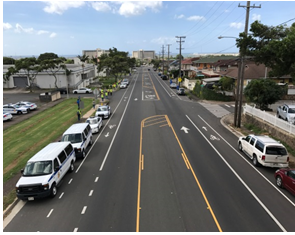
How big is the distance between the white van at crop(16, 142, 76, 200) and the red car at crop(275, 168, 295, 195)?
12.0m

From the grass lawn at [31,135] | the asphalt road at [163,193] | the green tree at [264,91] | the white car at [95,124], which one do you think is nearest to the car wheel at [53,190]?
the asphalt road at [163,193]

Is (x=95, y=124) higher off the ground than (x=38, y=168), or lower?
lower

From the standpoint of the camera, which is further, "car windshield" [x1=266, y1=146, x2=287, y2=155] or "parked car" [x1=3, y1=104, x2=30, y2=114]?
"parked car" [x1=3, y1=104, x2=30, y2=114]

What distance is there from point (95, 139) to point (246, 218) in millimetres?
14862

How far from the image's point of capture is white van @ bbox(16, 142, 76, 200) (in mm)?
11828

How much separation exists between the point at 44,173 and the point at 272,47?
15.8 m

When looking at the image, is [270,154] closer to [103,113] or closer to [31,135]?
[103,113]

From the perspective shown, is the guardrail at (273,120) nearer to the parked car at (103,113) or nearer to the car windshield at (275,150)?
the car windshield at (275,150)

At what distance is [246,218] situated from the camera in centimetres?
1048

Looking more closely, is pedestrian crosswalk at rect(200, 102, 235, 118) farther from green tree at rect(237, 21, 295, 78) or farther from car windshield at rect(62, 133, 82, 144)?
car windshield at rect(62, 133, 82, 144)

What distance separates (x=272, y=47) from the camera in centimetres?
1596

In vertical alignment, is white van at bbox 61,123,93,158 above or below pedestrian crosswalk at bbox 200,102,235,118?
above

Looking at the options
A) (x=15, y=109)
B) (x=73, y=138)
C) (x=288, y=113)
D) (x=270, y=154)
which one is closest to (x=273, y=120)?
(x=288, y=113)

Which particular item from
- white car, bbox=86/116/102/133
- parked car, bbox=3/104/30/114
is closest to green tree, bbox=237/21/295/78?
white car, bbox=86/116/102/133
